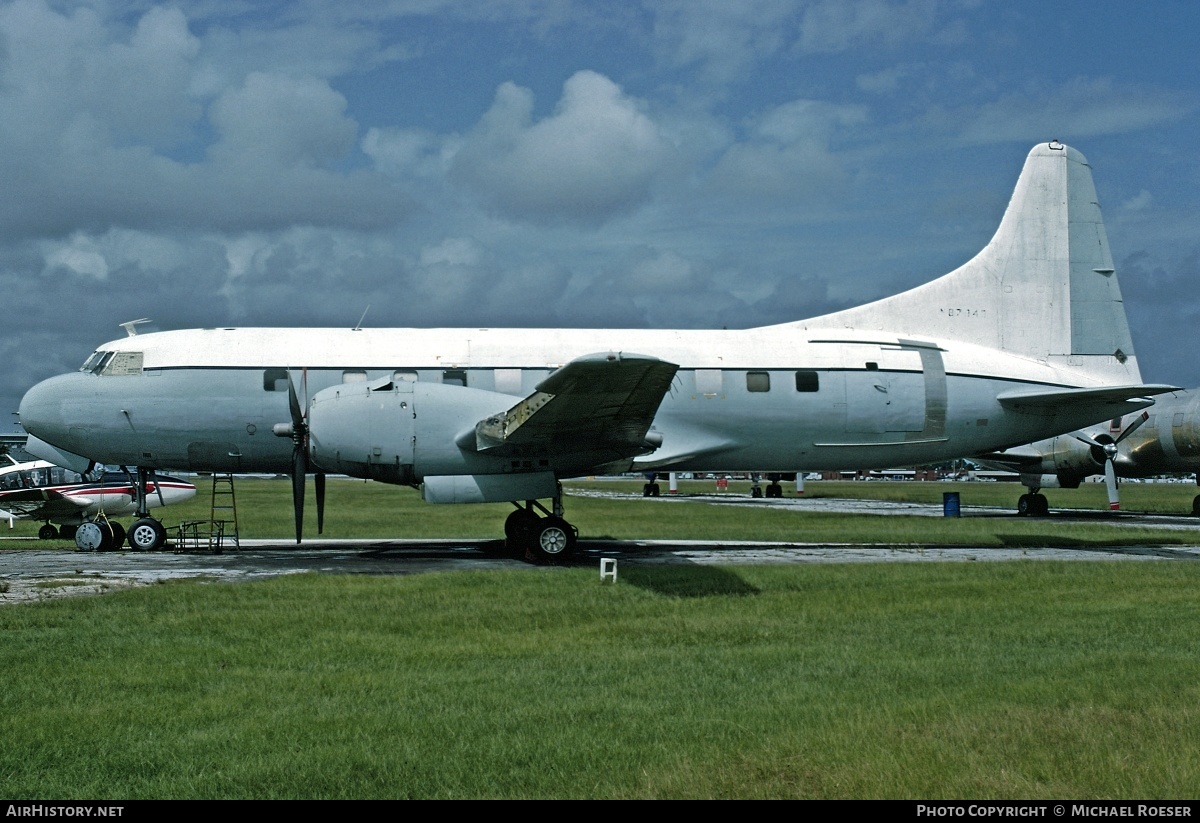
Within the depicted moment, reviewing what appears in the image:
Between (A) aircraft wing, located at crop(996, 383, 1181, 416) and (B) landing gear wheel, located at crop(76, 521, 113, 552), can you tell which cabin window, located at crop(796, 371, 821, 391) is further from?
(B) landing gear wheel, located at crop(76, 521, 113, 552)

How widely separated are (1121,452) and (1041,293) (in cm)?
1912

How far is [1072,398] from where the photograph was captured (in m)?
22.7

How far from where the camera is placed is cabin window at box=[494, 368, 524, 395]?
837 inches

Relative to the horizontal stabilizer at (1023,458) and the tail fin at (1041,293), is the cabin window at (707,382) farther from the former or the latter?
the horizontal stabilizer at (1023,458)

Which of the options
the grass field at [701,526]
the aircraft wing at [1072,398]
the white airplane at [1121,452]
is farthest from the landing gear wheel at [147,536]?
the white airplane at [1121,452]

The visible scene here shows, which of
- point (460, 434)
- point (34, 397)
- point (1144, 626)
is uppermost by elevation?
point (34, 397)

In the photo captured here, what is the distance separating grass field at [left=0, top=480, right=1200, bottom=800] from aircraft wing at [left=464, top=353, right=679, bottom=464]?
2.82 meters

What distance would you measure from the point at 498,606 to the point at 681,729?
643cm

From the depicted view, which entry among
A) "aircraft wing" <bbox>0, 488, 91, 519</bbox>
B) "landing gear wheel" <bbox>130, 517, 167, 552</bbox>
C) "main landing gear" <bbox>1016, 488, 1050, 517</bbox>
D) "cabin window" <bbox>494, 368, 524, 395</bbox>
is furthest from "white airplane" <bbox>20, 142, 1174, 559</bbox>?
"main landing gear" <bbox>1016, 488, 1050, 517</bbox>

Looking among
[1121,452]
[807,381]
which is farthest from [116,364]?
[1121,452]
